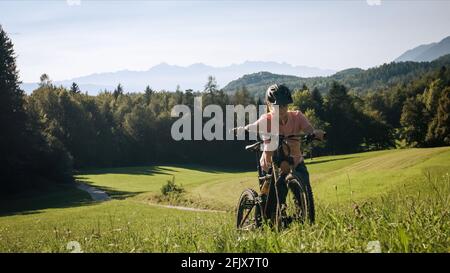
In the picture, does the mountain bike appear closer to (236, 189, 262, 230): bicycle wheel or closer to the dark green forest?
(236, 189, 262, 230): bicycle wheel

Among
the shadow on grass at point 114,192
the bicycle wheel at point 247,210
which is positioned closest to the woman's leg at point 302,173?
the bicycle wheel at point 247,210

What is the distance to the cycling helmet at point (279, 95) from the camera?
262 inches

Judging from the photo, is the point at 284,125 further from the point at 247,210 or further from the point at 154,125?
the point at 154,125

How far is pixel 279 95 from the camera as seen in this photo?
665cm

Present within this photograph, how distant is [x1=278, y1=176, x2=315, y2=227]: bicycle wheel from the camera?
19.6ft

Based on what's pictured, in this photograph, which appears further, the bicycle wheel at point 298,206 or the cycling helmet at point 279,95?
the cycling helmet at point 279,95

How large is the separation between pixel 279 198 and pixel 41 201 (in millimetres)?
39034

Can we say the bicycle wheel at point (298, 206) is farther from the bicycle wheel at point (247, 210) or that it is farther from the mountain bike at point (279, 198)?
the bicycle wheel at point (247, 210)

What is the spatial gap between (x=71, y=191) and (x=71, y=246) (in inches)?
1898

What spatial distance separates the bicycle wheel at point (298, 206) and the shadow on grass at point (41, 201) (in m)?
32.2

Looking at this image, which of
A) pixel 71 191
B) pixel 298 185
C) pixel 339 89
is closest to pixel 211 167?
pixel 339 89

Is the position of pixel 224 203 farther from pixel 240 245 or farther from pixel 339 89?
pixel 339 89

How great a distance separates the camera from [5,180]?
136 ft
